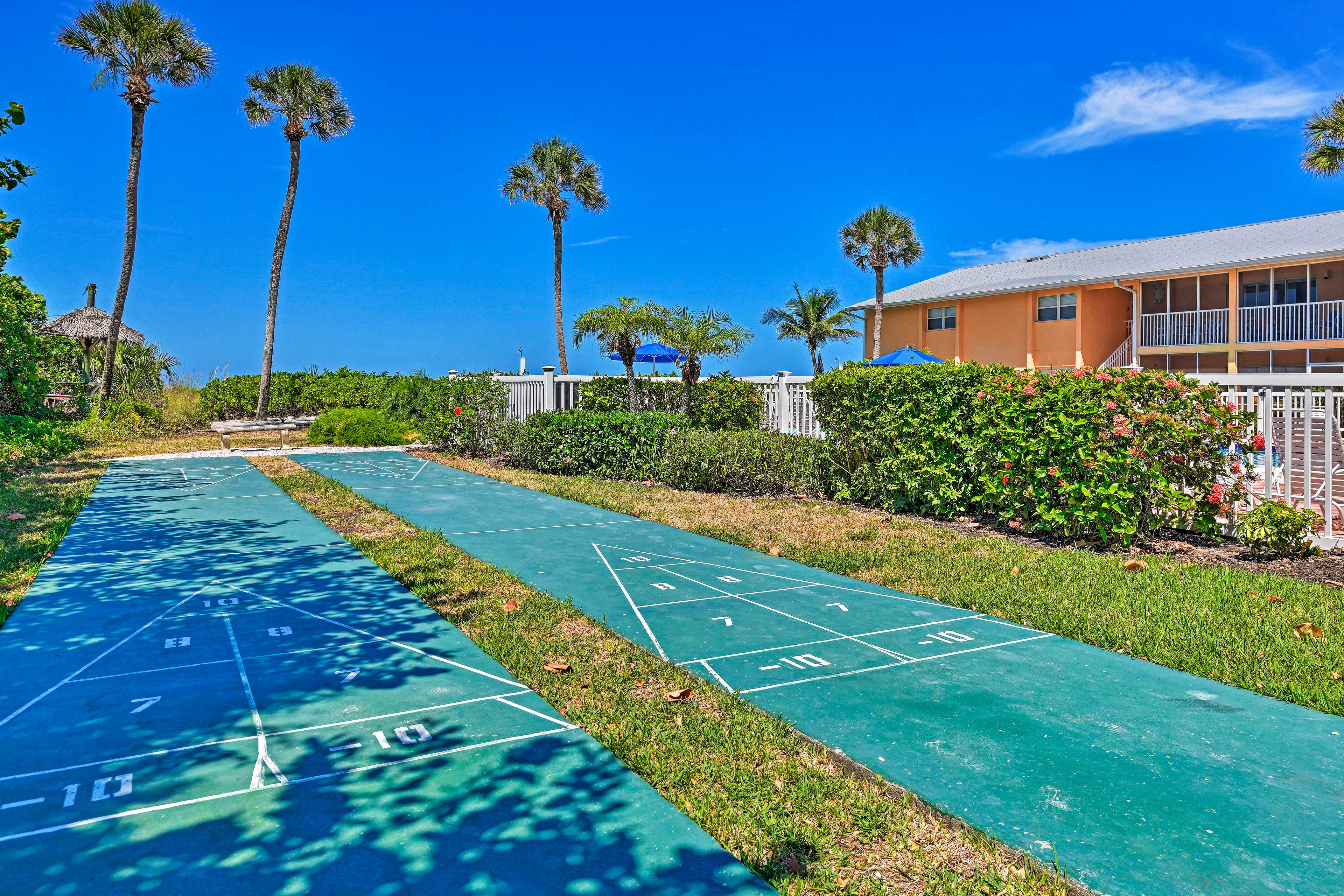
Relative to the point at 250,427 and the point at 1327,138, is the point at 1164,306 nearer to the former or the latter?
the point at 1327,138

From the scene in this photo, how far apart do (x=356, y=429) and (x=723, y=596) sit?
15.4 meters

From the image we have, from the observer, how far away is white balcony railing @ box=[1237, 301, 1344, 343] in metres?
20.4

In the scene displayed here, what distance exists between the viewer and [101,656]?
4.17 m

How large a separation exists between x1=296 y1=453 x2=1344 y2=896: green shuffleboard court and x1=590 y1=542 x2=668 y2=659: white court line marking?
0.02 m

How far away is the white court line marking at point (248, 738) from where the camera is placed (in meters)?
2.93

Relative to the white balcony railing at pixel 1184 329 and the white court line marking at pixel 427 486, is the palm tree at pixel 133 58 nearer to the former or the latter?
the white court line marking at pixel 427 486

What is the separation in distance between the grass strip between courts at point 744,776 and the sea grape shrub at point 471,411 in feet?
34.8

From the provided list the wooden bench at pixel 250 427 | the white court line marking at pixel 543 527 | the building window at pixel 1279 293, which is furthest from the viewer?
the wooden bench at pixel 250 427

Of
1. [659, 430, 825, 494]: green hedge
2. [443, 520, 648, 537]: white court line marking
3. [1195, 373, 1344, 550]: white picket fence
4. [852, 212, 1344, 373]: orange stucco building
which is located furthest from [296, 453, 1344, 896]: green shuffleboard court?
[852, 212, 1344, 373]: orange stucco building

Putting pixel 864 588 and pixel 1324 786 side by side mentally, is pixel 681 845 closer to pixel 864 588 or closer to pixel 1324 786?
pixel 1324 786

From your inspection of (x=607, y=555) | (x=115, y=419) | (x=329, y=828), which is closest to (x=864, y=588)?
(x=607, y=555)

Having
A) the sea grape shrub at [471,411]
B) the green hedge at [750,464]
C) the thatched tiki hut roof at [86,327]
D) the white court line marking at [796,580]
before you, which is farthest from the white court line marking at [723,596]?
the thatched tiki hut roof at [86,327]

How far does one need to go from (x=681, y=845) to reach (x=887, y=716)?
4.33ft

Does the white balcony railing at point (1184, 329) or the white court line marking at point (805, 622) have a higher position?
the white balcony railing at point (1184, 329)
